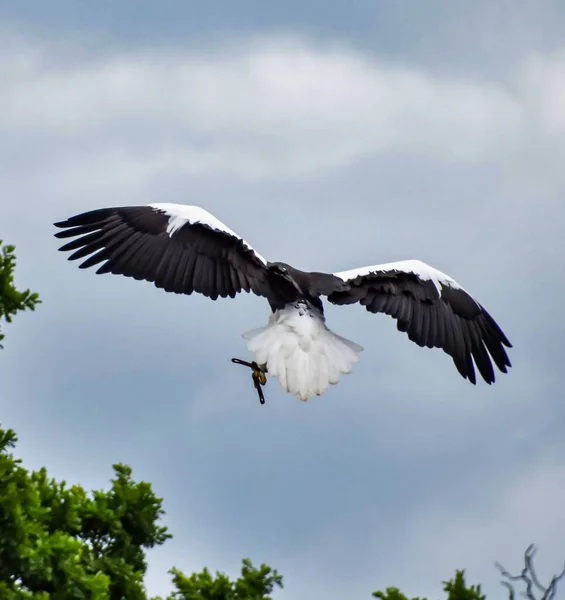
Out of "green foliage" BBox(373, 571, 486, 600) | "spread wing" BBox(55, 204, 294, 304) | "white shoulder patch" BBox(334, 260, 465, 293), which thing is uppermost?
"white shoulder patch" BBox(334, 260, 465, 293)

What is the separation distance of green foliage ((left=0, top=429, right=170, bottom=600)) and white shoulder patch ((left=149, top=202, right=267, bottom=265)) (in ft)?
8.51

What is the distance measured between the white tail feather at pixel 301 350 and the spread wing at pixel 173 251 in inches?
28.9

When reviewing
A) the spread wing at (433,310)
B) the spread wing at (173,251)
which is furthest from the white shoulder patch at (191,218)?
the spread wing at (433,310)

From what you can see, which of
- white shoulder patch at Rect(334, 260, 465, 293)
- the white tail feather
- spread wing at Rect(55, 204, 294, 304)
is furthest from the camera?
white shoulder patch at Rect(334, 260, 465, 293)

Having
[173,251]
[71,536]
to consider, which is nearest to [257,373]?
[173,251]

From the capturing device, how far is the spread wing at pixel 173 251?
1638 cm

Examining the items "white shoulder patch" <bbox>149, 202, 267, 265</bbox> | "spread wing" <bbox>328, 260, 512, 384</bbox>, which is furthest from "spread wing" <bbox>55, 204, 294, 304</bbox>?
"spread wing" <bbox>328, 260, 512, 384</bbox>

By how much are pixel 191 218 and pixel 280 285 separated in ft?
3.71

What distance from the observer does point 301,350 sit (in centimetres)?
1530

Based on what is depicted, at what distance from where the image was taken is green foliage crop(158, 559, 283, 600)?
61.8ft

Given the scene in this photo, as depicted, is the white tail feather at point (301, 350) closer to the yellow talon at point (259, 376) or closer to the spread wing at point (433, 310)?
the yellow talon at point (259, 376)

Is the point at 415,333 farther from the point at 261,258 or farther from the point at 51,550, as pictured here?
the point at 51,550

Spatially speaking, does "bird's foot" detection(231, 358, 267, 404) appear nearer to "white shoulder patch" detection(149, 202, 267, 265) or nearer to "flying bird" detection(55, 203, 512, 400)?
"flying bird" detection(55, 203, 512, 400)

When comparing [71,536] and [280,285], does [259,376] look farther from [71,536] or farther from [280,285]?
[71,536]
